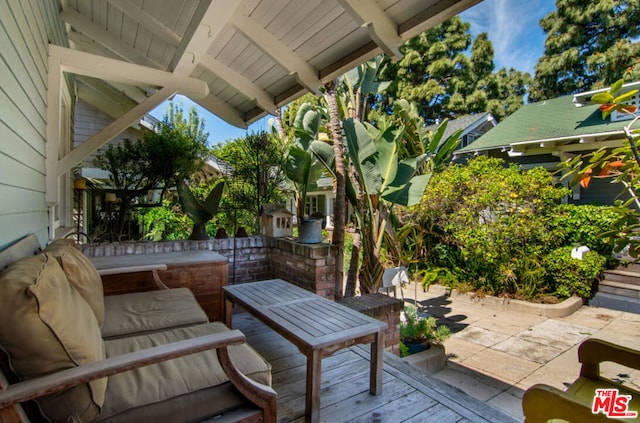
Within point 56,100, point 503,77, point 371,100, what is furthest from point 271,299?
point 503,77

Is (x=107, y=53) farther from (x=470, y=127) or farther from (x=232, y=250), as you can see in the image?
(x=470, y=127)

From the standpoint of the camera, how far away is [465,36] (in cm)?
1811

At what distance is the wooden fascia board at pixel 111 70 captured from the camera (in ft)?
10.3

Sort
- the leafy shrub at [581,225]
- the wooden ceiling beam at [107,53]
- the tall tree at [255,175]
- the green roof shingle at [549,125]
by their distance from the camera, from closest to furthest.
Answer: the tall tree at [255,175], the wooden ceiling beam at [107,53], the leafy shrub at [581,225], the green roof shingle at [549,125]

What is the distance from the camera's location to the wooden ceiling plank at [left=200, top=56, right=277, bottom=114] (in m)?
4.24

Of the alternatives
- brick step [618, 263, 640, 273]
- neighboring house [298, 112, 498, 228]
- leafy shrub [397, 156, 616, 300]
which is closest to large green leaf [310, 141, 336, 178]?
leafy shrub [397, 156, 616, 300]

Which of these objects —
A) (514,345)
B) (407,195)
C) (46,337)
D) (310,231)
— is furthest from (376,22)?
(514,345)

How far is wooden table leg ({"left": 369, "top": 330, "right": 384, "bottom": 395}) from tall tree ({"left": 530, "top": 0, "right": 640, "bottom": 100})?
60.2ft

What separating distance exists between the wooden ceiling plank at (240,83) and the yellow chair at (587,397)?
4.25m

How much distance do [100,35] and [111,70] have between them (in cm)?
177

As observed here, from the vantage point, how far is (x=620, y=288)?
619 cm

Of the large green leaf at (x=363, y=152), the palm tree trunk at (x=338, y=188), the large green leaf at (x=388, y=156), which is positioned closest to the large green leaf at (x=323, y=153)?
the palm tree trunk at (x=338, y=188)

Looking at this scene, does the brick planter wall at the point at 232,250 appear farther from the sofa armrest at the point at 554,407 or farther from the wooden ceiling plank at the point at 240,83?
the sofa armrest at the point at 554,407

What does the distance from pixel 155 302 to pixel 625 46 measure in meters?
21.4
